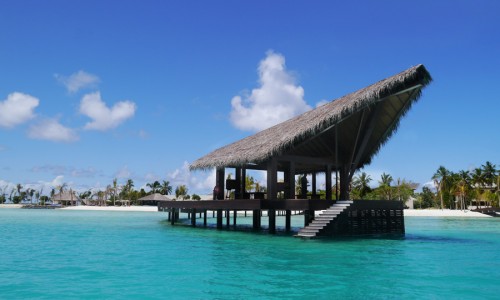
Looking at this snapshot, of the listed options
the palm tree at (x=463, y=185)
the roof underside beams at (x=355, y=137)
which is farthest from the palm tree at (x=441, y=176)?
the roof underside beams at (x=355, y=137)

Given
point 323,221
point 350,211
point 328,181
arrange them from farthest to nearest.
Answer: point 328,181
point 350,211
point 323,221

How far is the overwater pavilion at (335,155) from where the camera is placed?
1571 cm

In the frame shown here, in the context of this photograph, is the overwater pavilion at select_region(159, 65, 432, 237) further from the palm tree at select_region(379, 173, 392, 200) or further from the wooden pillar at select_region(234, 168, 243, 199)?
the palm tree at select_region(379, 173, 392, 200)

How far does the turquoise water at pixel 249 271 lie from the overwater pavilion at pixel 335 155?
195 centimetres

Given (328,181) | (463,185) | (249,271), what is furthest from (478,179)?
(249,271)

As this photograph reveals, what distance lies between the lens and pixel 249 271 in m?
9.23

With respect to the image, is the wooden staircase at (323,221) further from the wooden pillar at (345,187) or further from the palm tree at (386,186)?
the palm tree at (386,186)

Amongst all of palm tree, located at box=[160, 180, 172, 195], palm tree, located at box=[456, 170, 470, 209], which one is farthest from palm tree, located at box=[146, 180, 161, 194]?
palm tree, located at box=[456, 170, 470, 209]

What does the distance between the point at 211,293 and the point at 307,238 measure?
8748mm

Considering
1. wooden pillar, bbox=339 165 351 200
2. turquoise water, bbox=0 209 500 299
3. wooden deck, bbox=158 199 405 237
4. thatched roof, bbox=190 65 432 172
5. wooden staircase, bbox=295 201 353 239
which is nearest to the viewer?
turquoise water, bbox=0 209 500 299

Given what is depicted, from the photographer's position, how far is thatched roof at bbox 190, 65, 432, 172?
15.7 m

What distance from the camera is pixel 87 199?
326 feet

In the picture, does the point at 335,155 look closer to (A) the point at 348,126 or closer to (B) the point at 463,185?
(A) the point at 348,126

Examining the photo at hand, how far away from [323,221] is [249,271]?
675 cm
